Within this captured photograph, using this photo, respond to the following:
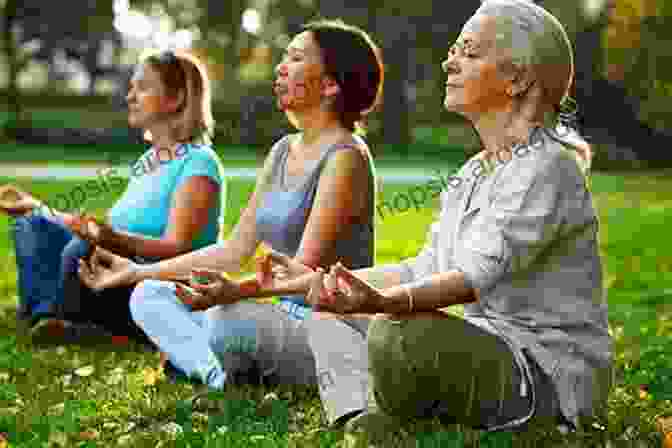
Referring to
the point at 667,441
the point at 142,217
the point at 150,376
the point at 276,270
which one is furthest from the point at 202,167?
the point at 667,441

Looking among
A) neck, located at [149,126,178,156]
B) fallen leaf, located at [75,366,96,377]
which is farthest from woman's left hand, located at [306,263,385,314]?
neck, located at [149,126,178,156]

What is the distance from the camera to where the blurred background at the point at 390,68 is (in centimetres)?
2573

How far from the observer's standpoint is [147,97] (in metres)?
5.72

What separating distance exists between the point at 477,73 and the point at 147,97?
8.16ft

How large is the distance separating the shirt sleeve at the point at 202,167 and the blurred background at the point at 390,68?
14.1 meters

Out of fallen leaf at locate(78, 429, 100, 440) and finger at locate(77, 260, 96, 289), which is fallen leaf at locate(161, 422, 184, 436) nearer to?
fallen leaf at locate(78, 429, 100, 440)

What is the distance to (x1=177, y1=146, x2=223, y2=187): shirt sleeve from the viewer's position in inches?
219

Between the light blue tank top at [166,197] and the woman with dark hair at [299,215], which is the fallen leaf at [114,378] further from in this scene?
the light blue tank top at [166,197]

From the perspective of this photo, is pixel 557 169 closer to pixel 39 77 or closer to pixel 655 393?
pixel 655 393

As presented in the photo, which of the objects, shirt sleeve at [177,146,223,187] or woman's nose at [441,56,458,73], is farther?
shirt sleeve at [177,146,223,187]

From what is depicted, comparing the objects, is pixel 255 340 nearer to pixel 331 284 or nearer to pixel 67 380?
pixel 67 380

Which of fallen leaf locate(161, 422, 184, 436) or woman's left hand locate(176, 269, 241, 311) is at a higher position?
woman's left hand locate(176, 269, 241, 311)

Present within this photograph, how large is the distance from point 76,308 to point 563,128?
321 cm

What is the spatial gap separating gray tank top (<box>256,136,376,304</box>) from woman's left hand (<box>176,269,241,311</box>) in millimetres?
749
